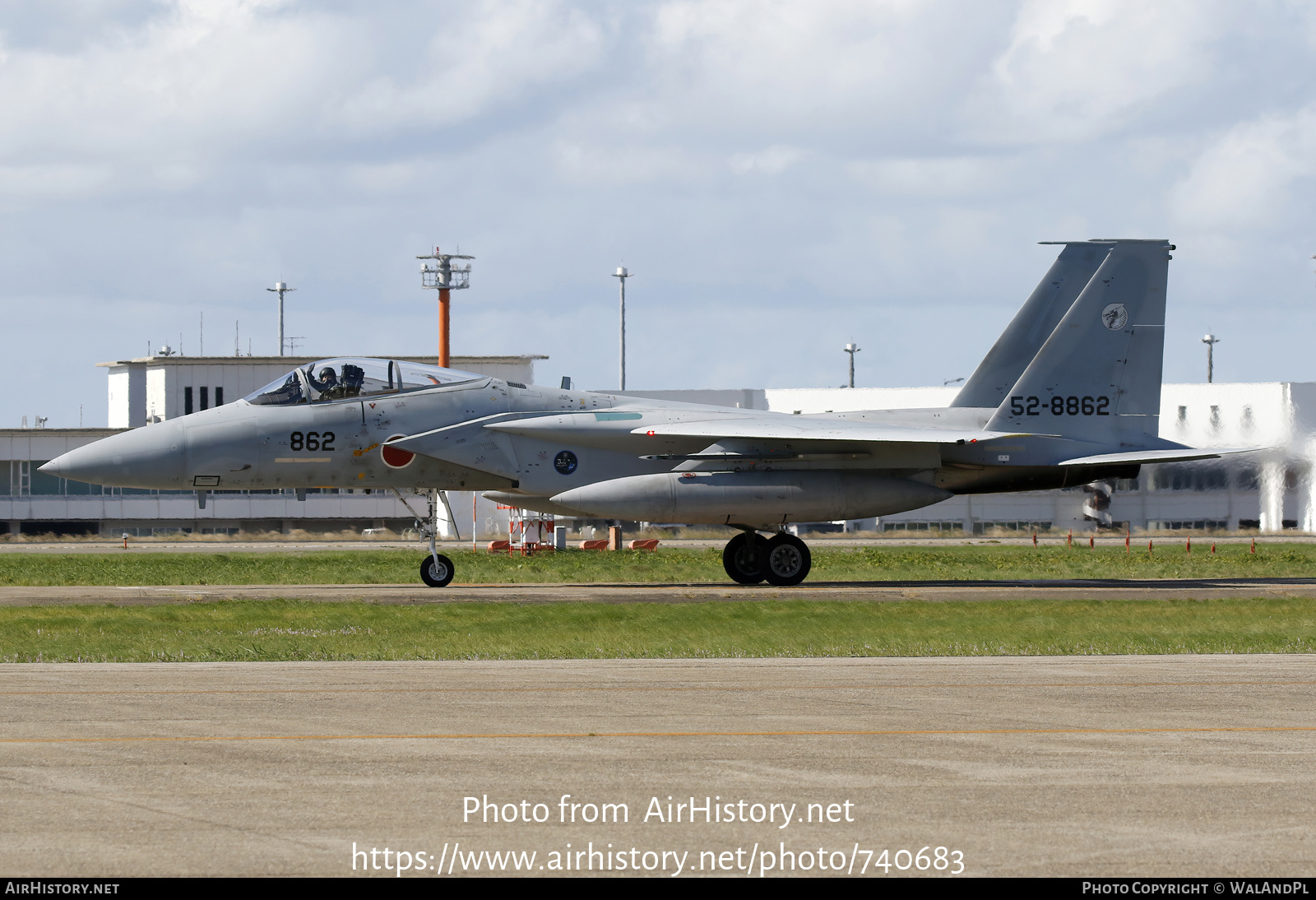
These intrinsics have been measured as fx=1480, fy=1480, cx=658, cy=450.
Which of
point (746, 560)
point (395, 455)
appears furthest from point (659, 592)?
point (395, 455)

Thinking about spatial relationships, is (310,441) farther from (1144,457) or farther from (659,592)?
(1144,457)

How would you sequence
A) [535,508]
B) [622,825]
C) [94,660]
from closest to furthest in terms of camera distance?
[622,825] < [94,660] < [535,508]

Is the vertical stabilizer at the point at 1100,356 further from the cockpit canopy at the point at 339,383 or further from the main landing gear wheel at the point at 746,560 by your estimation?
the cockpit canopy at the point at 339,383

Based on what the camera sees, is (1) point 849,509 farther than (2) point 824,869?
Yes

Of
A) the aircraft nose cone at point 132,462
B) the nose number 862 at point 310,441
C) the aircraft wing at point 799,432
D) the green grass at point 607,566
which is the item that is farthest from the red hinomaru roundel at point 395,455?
the aircraft wing at point 799,432

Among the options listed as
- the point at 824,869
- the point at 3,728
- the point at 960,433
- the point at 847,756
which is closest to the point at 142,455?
the point at 960,433

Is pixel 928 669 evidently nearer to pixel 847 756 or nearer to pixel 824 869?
pixel 847 756

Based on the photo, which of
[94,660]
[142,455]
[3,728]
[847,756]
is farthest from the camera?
[142,455]

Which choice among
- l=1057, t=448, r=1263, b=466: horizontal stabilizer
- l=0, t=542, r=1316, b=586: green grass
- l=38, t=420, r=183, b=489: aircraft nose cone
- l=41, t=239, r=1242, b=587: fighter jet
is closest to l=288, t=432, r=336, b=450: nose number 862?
l=41, t=239, r=1242, b=587: fighter jet

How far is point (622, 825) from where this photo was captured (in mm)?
7086

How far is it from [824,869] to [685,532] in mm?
56156

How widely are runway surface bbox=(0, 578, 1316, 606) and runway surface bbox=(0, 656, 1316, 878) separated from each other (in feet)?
30.1

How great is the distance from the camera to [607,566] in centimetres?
3303

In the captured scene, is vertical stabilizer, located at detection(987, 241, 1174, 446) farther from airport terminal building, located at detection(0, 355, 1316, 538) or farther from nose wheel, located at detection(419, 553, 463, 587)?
airport terminal building, located at detection(0, 355, 1316, 538)
